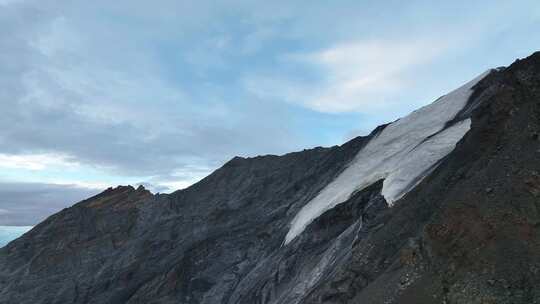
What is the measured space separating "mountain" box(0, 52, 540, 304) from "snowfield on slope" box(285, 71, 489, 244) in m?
0.14

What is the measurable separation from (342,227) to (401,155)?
20.8 feet

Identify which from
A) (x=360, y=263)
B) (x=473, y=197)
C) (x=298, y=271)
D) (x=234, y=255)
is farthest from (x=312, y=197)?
(x=473, y=197)

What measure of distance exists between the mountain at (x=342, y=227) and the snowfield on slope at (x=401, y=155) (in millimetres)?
140

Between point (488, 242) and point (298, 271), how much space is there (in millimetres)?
15324

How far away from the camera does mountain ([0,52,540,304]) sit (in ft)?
52.3

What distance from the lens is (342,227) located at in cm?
3020

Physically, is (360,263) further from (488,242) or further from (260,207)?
(260,207)

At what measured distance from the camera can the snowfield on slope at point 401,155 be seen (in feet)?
92.5

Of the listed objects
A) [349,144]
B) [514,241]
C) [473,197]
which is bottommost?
[514,241]

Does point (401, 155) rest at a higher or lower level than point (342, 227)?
higher

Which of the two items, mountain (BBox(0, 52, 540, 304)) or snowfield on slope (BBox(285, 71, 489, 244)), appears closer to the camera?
mountain (BBox(0, 52, 540, 304))

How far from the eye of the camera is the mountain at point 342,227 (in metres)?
15.9

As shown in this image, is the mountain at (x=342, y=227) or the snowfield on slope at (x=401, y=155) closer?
the mountain at (x=342, y=227)

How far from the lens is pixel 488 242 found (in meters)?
15.4
